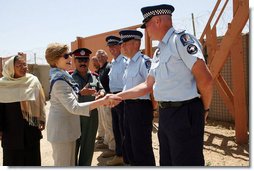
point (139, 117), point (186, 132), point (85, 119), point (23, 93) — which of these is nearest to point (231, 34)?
point (139, 117)

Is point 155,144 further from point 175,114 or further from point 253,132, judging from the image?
point 175,114

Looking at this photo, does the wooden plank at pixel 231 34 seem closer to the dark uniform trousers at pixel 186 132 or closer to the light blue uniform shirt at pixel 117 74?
the light blue uniform shirt at pixel 117 74

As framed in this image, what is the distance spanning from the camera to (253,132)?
10.3 feet

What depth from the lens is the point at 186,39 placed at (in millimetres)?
2178

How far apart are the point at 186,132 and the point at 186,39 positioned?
700mm

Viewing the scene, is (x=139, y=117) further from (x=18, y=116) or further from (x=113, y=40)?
(x=113, y=40)

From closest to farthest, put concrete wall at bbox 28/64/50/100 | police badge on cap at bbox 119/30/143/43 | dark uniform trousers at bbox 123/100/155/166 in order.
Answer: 1. dark uniform trousers at bbox 123/100/155/166
2. police badge on cap at bbox 119/30/143/43
3. concrete wall at bbox 28/64/50/100

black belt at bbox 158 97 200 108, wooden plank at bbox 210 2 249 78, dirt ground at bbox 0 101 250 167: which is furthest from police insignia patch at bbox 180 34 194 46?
wooden plank at bbox 210 2 249 78

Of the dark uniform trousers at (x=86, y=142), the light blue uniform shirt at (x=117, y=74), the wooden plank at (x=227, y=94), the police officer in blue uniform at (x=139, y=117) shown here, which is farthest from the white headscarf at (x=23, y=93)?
the wooden plank at (x=227, y=94)

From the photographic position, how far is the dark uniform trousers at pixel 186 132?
2.18m

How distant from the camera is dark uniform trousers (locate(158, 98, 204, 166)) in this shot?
7.14ft

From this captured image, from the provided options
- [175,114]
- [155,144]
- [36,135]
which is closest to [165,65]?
[175,114]

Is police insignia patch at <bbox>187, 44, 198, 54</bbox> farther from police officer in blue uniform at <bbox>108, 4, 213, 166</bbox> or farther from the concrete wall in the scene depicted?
the concrete wall

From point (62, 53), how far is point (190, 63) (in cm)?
123
